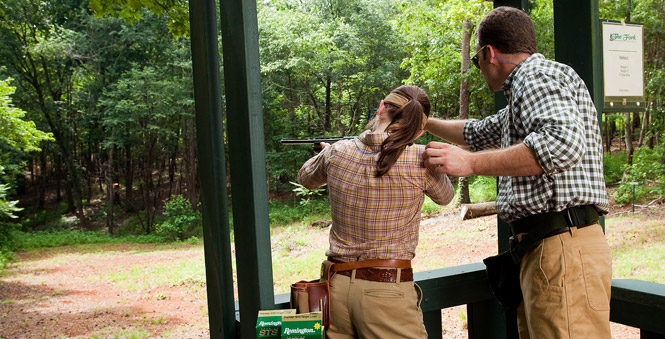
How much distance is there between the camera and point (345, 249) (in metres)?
1.38

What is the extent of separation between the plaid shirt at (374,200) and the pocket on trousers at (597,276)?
40 cm

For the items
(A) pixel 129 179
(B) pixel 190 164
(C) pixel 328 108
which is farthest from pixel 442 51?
(A) pixel 129 179

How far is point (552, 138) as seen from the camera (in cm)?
106

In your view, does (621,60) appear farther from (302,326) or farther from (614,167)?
(614,167)

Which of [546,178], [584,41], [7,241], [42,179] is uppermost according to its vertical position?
[584,41]

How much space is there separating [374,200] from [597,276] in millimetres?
555

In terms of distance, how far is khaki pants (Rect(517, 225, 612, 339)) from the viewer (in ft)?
3.89

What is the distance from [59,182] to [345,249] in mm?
15471

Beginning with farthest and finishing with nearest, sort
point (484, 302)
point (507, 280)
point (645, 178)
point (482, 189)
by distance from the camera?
point (645, 178) → point (482, 189) → point (484, 302) → point (507, 280)

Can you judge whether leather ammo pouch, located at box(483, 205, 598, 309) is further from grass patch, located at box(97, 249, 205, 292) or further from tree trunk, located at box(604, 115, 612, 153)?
tree trunk, located at box(604, 115, 612, 153)

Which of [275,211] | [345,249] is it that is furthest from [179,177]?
[345,249]

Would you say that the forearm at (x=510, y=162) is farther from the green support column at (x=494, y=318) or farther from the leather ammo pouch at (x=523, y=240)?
the green support column at (x=494, y=318)

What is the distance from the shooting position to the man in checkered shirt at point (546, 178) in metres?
1.10

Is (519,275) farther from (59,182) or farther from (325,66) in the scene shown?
(59,182)
